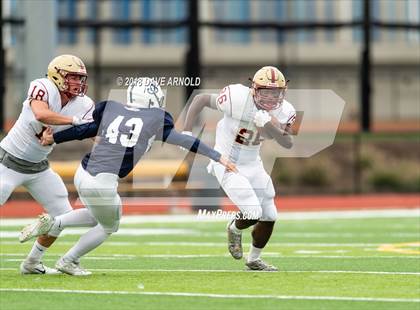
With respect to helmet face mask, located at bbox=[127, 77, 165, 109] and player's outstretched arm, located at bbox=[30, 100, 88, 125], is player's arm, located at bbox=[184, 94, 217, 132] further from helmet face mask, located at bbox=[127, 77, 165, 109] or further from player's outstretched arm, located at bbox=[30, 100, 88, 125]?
player's outstretched arm, located at bbox=[30, 100, 88, 125]

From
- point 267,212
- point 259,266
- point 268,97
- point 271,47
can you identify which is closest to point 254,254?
point 259,266

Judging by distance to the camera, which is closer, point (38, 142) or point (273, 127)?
point (38, 142)

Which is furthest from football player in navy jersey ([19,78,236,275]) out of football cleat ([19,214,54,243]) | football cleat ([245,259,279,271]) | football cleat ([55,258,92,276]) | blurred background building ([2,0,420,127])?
blurred background building ([2,0,420,127])

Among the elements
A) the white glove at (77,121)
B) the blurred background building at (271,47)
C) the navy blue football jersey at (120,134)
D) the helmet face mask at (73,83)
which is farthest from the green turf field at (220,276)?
the blurred background building at (271,47)

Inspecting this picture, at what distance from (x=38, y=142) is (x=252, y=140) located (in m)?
1.89

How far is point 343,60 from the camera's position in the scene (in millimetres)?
42594

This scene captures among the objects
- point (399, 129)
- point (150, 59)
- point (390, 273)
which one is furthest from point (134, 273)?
point (150, 59)

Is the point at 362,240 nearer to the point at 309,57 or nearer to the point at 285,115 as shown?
the point at 285,115

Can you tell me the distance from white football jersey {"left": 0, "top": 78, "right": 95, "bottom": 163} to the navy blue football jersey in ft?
1.20

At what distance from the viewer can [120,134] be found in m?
9.39

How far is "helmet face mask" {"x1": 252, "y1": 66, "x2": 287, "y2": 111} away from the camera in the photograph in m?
10.1

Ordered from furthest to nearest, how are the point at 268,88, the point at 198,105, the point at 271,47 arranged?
the point at 271,47 → the point at 198,105 → the point at 268,88

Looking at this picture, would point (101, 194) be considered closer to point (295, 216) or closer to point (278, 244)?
point (278, 244)

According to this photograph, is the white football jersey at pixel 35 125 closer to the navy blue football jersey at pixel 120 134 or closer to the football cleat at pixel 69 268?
the navy blue football jersey at pixel 120 134
